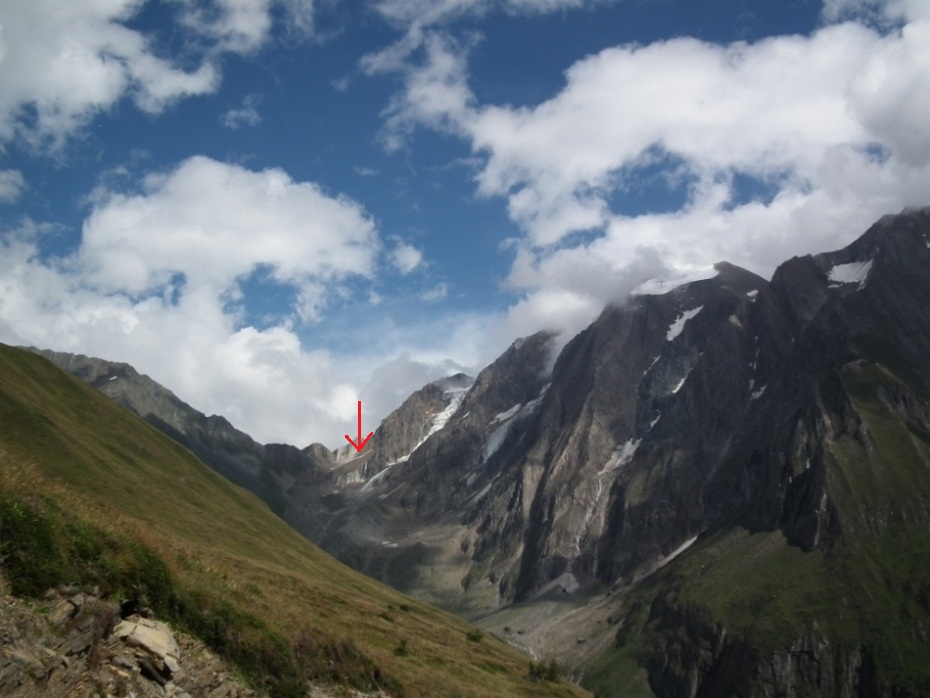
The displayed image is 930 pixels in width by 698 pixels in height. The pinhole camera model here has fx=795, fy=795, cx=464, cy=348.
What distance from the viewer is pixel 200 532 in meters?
112

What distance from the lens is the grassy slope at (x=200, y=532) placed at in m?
24.7

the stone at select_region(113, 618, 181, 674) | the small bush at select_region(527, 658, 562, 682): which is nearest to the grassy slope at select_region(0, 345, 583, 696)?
the small bush at select_region(527, 658, 562, 682)

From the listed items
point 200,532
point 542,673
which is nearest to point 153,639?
point 542,673

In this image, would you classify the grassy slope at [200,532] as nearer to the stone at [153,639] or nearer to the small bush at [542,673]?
the small bush at [542,673]

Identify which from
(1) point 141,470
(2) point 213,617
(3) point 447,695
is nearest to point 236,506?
(1) point 141,470

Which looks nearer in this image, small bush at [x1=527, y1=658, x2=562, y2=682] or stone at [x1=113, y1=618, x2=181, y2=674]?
stone at [x1=113, y1=618, x2=181, y2=674]

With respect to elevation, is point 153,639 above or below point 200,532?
above

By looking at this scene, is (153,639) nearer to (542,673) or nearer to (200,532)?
(542,673)

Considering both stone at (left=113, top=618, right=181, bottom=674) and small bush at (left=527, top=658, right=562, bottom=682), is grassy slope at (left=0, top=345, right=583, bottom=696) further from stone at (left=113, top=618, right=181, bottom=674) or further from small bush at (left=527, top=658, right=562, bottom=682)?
stone at (left=113, top=618, right=181, bottom=674)

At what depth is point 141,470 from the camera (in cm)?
13925

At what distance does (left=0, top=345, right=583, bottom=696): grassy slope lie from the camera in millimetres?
24728

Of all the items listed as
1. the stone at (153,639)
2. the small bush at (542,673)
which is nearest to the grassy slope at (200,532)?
the small bush at (542,673)

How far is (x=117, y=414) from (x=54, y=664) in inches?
6433

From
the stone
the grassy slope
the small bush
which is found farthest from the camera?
the small bush
